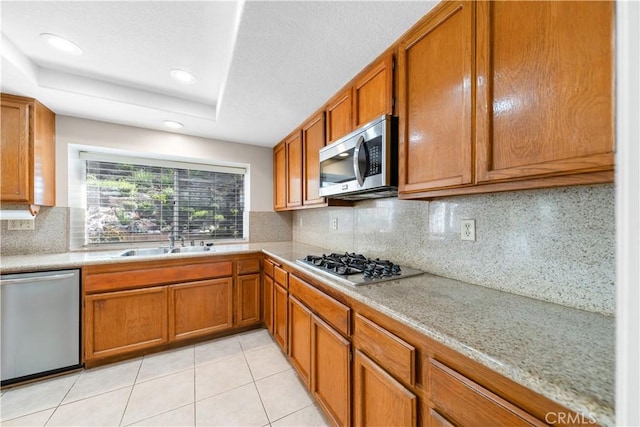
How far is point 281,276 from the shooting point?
81.3 inches

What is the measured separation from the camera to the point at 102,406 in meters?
1.57

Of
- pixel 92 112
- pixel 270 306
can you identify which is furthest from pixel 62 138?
pixel 270 306

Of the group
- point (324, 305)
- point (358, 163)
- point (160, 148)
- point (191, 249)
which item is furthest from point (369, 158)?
point (160, 148)

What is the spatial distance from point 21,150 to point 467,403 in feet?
10.6

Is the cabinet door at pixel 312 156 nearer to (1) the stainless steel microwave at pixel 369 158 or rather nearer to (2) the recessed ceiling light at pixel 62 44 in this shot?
(1) the stainless steel microwave at pixel 369 158

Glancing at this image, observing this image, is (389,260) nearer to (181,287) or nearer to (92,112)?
(181,287)

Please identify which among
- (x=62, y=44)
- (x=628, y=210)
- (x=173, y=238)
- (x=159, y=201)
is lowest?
(x=173, y=238)

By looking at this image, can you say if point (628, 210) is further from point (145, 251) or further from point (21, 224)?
point (21, 224)

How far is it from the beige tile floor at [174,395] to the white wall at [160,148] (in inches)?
62.8

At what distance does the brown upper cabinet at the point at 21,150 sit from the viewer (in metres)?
1.91

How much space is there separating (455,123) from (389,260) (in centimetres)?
102

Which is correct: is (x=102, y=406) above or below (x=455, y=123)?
below

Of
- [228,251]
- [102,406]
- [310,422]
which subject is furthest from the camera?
[228,251]

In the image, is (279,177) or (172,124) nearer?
(172,124)
